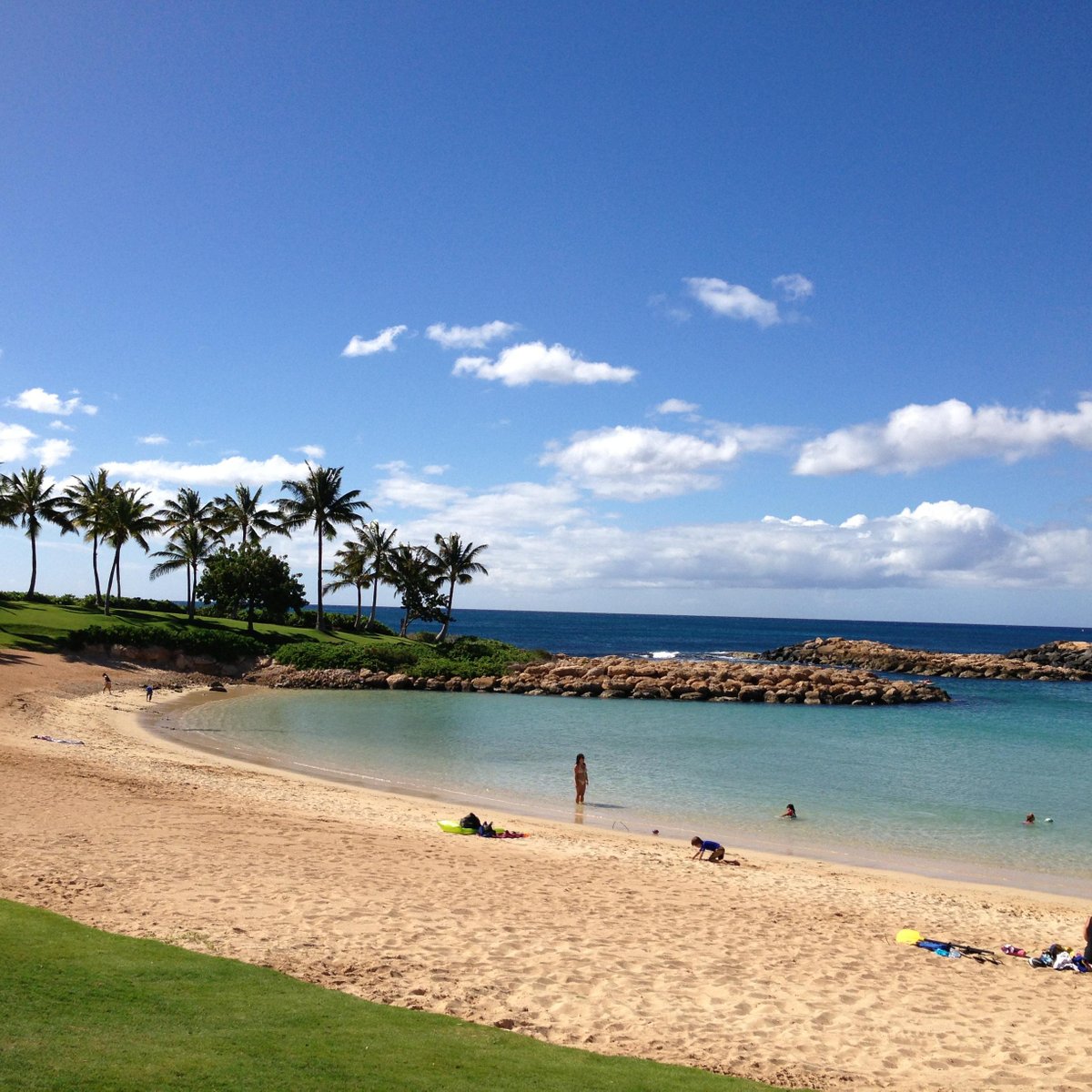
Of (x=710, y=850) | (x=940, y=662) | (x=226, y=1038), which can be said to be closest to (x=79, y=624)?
(x=710, y=850)

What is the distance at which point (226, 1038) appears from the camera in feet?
21.7

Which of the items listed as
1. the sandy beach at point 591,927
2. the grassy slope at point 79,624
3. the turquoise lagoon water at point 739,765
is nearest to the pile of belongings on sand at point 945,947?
the sandy beach at point 591,927

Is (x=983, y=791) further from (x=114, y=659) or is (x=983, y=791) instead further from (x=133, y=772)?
(x=114, y=659)

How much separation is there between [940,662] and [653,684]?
41192mm

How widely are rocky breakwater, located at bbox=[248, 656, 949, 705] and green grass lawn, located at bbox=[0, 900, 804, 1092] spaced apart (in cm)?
4417

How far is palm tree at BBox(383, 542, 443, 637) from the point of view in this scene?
240 ft

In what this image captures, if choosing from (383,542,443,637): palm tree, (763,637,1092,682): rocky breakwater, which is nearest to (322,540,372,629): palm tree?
(383,542,443,637): palm tree

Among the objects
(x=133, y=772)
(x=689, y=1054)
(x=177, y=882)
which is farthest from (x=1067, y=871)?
(x=133, y=772)

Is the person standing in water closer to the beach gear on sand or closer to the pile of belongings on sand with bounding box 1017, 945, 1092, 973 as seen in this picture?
the beach gear on sand

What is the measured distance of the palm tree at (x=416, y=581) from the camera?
73.0 m

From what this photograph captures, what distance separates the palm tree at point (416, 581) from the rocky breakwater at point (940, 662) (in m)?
42.4

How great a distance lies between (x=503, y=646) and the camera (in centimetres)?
6888

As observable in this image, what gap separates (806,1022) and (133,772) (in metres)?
18.6

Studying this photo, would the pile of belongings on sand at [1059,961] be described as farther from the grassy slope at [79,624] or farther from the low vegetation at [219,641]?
the grassy slope at [79,624]
